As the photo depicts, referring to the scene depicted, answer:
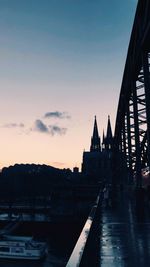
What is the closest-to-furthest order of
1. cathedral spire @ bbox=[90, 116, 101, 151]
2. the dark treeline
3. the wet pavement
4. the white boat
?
1. the wet pavement
2. the white boat
3. the dark treeline
4. cathedral spire @ bbox=[90, 116, 101, 151]

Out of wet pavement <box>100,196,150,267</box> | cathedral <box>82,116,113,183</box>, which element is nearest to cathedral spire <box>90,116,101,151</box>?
cathedral <box>82,116,113,183</box>

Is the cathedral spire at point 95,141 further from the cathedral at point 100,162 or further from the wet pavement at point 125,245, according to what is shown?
the wet pavement at point 125,245

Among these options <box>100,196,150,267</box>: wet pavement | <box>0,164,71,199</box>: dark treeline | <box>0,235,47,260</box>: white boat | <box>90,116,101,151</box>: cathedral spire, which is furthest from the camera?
<box>90,116,101,151</box>: cathedral spire

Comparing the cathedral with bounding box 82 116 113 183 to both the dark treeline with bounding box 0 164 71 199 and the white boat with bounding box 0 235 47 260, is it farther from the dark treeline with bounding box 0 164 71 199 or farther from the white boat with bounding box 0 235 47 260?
the white boat with bounding box 0 235 47 260

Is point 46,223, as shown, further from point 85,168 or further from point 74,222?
point 85,168

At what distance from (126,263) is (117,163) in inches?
2297

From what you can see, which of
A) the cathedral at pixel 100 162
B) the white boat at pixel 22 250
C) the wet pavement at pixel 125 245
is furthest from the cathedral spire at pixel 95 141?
the wet pavement at pixel 125 245

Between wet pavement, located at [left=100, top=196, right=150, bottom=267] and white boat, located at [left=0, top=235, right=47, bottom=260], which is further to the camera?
white boat, located at [left=0, top=235, right=47, bottom=260]

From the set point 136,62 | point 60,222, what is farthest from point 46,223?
point 136,62

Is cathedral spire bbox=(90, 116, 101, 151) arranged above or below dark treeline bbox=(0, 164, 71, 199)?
above

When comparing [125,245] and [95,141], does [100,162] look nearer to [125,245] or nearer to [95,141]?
[95,141]

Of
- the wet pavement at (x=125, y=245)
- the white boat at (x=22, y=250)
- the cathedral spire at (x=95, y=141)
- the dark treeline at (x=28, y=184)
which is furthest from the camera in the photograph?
the cathedral spire at (x=95, y=141)

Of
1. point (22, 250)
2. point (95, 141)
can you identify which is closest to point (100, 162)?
point (95, 141)

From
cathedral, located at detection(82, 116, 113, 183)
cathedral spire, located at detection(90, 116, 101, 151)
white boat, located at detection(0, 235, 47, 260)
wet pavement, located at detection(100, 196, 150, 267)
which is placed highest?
cathedral spire, located at detection(90, 116, 101, 151)
